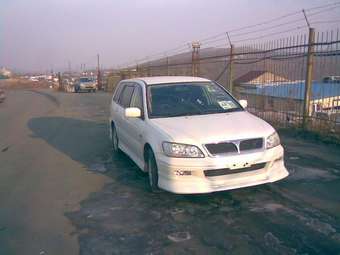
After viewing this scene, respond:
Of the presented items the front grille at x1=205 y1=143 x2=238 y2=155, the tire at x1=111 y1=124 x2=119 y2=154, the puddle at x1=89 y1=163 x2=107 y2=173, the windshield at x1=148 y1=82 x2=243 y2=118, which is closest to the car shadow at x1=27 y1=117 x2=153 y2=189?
the puddle at x1=89 y1=163 x2=107 y2=173

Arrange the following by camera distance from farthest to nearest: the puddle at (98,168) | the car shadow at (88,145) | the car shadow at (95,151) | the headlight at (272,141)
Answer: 1. the puddle at (98,168)
2. the car shadow at (88,145)
3. the car shadow at (95,151)
4. the headlight at (272,141)

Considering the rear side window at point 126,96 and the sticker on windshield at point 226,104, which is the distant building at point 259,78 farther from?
the rear side window at point 126,96

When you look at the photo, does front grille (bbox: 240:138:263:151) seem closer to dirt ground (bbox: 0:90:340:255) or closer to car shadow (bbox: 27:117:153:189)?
dirt ground (bbox: 0:90:340:255)

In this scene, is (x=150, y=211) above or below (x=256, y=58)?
below

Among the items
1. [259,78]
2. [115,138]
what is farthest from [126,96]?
[259,78]

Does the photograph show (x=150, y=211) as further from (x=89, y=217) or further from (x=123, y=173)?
(x=123, y=173)

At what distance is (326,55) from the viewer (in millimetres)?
7824

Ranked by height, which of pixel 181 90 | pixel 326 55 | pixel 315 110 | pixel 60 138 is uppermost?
pixel 326 55

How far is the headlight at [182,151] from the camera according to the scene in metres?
4.58

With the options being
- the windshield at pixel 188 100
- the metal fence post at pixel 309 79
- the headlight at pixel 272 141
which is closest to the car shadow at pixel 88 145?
the windshield at pixel 188 100

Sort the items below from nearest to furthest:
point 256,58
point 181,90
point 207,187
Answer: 1. point 207,187
2. point 181,90
3. point 256,58

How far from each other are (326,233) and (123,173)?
363cm

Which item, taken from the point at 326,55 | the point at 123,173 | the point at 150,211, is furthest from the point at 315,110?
the point at 150,211

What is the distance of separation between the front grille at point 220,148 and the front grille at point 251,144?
0.39 ft
